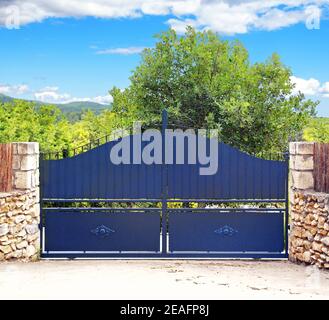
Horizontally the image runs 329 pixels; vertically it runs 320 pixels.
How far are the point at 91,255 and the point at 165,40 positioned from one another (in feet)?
37.3

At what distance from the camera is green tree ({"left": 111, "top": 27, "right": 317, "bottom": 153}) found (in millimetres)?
18062

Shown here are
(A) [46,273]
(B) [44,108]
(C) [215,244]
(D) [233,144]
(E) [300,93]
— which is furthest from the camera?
(B) [44,108]

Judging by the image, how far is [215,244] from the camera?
930cm

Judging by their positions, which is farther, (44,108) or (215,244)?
(44,108)

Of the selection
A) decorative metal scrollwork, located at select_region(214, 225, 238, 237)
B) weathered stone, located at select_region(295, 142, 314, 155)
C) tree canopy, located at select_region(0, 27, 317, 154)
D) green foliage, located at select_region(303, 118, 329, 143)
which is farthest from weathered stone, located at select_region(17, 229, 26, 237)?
green foliage, located at select_region(303, 118, 329, 143)

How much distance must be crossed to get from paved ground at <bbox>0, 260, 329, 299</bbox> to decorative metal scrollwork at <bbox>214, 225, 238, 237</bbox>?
51 cm

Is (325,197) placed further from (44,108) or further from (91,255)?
(44,108)

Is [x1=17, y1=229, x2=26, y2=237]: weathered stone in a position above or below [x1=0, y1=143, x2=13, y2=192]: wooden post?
below

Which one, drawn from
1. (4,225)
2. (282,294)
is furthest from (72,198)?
(282,294)

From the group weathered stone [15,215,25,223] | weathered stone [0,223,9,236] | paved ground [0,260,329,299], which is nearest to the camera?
paved ground [0,260,329,299]

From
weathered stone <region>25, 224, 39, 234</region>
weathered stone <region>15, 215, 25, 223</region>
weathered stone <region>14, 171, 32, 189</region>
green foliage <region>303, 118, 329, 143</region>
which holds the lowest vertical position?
weathered stone <region>25, 224, 39, 234</region>

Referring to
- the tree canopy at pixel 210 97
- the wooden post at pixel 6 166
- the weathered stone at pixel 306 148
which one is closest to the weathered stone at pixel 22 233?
the wooden post at pixel 6 166

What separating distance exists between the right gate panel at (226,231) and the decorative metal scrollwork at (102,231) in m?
1.10

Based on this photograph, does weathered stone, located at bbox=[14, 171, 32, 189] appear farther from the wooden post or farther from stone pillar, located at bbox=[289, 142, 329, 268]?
stone pillar, located at bbox=[289, 142, 329, 268]
